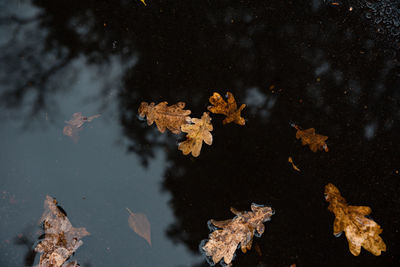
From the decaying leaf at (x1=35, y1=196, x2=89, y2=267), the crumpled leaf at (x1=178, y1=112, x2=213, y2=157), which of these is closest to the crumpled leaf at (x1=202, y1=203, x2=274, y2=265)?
the crumpled leaf at (x1=178, y1=112, x2=213, y2=157)

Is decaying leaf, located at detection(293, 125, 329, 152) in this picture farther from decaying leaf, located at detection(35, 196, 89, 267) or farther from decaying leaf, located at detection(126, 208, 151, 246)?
decaying leaf, located at detection(35, 196, 89, 267)

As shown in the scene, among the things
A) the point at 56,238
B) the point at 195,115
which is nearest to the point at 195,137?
the point at 195,115

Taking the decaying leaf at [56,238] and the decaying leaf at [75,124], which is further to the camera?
the decaying leaf at [75,124]

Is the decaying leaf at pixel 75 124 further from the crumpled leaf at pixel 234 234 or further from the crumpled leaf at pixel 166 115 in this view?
the crumpled leaf at pixel 234 234

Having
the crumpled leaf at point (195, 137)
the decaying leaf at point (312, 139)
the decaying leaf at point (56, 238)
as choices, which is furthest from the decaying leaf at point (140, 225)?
the decaying leaf at point (312, 139)

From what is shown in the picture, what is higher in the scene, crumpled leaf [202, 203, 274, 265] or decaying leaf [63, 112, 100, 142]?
decaying leaf [63, 112, 100, 142]

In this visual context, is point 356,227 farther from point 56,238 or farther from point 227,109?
point 56,238
